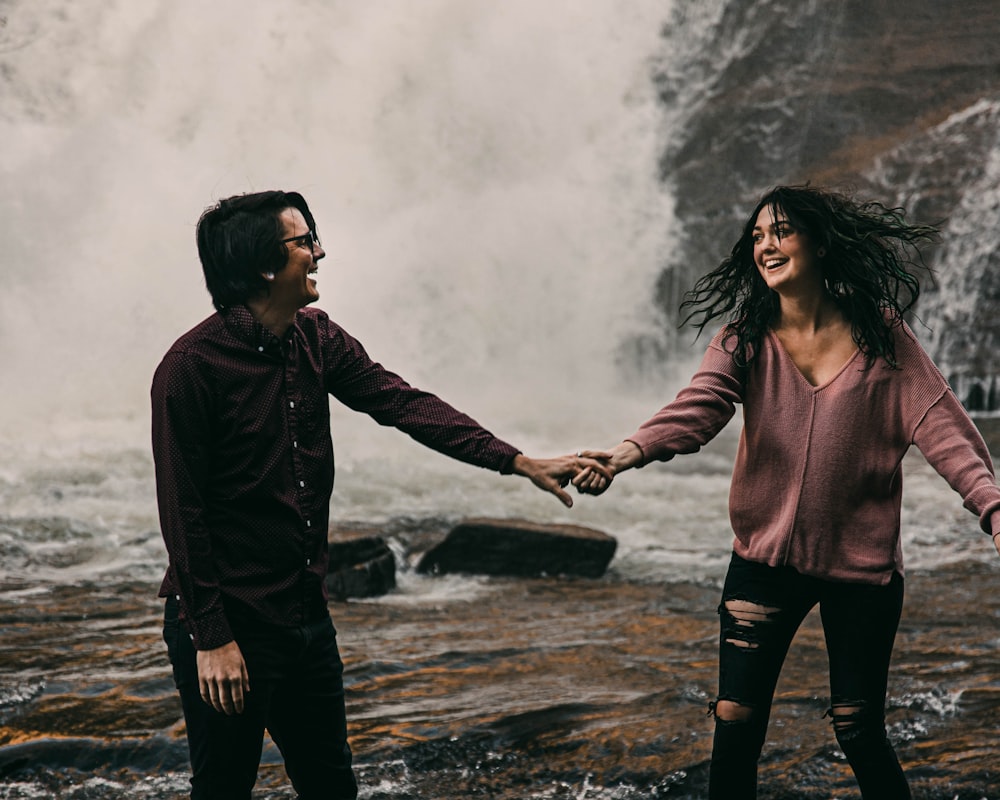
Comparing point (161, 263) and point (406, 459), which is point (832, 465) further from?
point (161, 263)

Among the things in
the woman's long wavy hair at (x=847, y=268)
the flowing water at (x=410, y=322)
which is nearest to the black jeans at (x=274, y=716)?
the woman's long wavy hair at (x=847, y=268)

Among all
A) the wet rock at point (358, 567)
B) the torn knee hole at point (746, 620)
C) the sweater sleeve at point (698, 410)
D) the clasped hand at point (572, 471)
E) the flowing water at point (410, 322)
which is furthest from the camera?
the wet rock at point (358, 567)

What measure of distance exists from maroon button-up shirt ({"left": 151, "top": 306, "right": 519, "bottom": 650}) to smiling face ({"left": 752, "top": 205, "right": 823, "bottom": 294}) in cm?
119

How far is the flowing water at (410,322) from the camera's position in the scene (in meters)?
6.19

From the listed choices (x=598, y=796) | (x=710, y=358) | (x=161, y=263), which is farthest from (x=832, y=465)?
(x=161, y=263)

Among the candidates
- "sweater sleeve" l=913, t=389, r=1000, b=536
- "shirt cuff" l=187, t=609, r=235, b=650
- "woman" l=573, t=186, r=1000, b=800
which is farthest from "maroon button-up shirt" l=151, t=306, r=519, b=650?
"sweater sleeve" l=913, t=389, r=1000, b=536

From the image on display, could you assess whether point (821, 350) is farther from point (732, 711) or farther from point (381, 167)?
point (381, 167)

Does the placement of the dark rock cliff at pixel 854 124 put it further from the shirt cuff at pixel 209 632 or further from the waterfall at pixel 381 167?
the shirt cuff at pixel 209 632

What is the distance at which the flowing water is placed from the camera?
244 inches

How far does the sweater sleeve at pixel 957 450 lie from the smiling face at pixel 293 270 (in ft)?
5.01

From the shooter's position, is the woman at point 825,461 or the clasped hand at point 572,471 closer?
the woman at point 825,461

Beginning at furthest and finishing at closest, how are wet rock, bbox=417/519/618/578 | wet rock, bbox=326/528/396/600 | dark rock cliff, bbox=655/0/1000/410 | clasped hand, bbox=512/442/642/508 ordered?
dark rock cliff, bbox=655/0/1000/410
wet rock, bbox=417/519/618/578
wet rock, bbox=326/528/396/600
clasped hand, bbox=512/442/642/508

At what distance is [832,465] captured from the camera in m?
3.10

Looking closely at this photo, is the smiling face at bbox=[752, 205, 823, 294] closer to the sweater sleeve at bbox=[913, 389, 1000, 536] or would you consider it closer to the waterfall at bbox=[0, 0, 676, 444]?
the sweater sleeve at bbox=[913, 389, 1000, 536]
